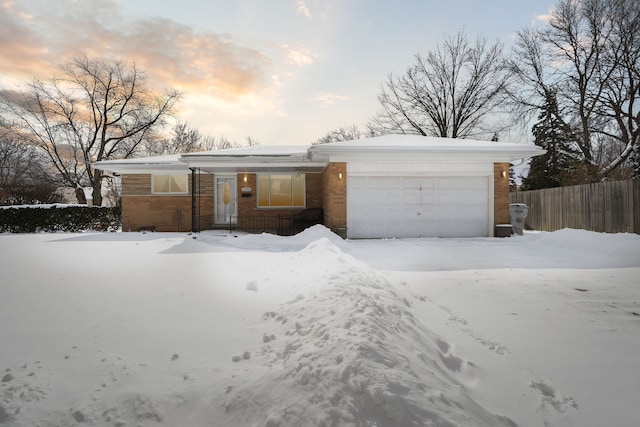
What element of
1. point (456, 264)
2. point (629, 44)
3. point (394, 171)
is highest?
point (629, 44)

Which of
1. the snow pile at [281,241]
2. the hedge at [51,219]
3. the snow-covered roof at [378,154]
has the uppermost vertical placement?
the snow-covered roof at [378,154]

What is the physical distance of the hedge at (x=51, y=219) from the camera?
14914mm

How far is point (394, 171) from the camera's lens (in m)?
11.3

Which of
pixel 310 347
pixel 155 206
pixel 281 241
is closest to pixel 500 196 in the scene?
pixel 281 241

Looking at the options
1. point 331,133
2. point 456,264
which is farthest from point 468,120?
point 456,264

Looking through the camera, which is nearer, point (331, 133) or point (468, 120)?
point (468, 120)

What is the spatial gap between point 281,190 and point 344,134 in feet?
77.9

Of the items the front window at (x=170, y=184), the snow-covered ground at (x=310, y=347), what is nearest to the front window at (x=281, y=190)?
the front window at (x=170, y=184)

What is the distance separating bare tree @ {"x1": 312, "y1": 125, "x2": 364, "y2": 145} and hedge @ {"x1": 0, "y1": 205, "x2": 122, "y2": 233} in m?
23.9

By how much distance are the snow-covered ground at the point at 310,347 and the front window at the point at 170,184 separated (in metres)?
10.0

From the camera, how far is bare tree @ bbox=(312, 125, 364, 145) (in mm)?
35812

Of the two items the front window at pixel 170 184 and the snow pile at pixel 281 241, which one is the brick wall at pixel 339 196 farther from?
the front window at pixel 170 184

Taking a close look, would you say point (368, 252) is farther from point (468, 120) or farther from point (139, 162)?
point (468, 120)

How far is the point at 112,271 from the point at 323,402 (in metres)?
4.67
